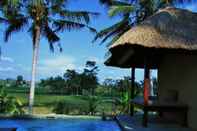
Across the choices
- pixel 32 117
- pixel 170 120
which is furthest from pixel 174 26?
pixel 32 117

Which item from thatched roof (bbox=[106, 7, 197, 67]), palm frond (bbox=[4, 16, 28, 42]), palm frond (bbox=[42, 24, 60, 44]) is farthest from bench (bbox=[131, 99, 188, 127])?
palm frond (bbox=[4, 16, 28, 42])

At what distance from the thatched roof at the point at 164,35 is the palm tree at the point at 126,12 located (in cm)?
919

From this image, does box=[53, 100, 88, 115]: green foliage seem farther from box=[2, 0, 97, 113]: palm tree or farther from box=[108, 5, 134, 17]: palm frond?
box=[108, 5, 134, 17]: palm frond

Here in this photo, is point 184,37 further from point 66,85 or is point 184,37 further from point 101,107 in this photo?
point 66,85

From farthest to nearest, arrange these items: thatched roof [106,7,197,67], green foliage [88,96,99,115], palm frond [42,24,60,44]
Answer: palm frond [42,24,60,44], green foliage [88,96,99,115], thatched roof [106,7,197,67]

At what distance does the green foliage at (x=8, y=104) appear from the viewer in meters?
20.2

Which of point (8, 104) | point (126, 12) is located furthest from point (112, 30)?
point (8, 104)

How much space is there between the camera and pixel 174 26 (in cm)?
1191

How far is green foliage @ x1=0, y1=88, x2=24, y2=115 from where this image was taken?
66.2ft

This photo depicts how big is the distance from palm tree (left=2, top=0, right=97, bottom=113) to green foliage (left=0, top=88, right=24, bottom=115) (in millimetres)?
1100

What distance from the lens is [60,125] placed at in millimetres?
16969

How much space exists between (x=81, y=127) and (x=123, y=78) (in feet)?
42.4

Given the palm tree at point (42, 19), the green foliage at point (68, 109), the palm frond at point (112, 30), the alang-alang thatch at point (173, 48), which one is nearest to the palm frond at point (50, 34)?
the palm tree at point (42, 19)

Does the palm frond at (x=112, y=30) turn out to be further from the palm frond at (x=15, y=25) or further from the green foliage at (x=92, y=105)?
the palm frond at (x=15, y=25)
